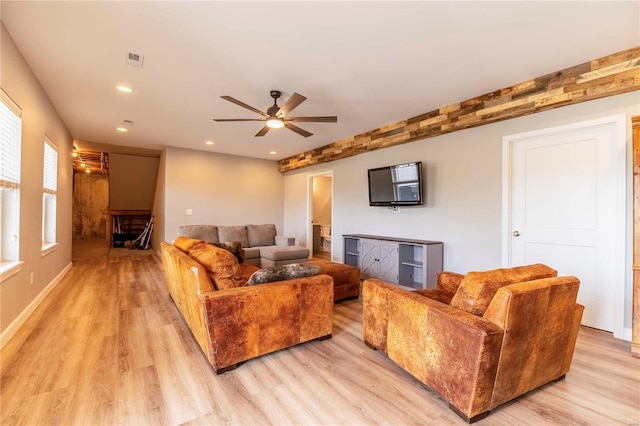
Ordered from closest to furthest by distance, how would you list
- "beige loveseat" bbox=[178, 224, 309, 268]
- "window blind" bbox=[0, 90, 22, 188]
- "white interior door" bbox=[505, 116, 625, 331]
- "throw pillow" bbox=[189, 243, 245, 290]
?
"throw pillow" bbox=[189, 243, 245, 290] < "window blind" bbox=[0, 90, 22, 188] < "white interior door" bbox=[505, 116, 625, 331] < "beige loveseat" bbox=[178, 224, 309, 268]

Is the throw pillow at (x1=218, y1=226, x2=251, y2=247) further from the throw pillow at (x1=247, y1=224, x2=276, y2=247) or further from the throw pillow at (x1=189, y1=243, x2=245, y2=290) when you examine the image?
the throw pillow at (x1=189, y1=243, x2=245, y2=290)

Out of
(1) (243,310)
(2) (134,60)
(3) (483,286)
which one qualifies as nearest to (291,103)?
(2) (134,60)

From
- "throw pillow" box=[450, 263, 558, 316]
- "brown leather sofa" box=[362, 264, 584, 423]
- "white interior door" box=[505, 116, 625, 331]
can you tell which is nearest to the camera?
"brown leather sofa" box=[362, 264, 584, 423]

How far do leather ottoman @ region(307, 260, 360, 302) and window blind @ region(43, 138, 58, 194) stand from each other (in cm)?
400

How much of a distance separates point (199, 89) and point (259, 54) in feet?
3.70

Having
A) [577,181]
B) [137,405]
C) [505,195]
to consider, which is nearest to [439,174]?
[505,195]

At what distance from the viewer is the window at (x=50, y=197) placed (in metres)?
4.00

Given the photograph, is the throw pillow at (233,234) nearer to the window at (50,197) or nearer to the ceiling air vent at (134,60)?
the window at (50,197)

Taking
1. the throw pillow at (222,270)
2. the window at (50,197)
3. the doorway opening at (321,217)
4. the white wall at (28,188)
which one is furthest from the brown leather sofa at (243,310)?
the doorway opening at (321,217)

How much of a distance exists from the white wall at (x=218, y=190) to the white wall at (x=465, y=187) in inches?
124

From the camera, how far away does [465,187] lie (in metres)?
3.84

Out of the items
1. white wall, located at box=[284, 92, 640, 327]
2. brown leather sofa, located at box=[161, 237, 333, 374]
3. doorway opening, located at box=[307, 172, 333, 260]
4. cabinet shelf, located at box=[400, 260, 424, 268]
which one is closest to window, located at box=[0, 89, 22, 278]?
brown leather sofa, located at box=[161, 237, 333, 374]

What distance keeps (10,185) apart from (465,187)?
4889 millimetres

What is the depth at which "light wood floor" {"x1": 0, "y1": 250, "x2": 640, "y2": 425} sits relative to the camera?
64.2 inches
